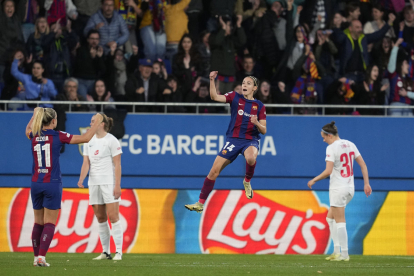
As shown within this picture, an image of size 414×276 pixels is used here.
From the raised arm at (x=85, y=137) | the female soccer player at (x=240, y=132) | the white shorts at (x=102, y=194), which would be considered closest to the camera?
the raised arm at (x=85, y=137)

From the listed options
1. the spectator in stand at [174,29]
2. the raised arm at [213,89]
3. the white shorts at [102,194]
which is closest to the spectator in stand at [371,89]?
the spectator in stand at [174,29]

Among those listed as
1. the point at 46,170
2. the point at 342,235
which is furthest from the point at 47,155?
the point at 342,235

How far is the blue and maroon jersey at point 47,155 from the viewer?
319 inches

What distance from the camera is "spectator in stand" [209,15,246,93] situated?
1375 centimetres

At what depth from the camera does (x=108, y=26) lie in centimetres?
1390

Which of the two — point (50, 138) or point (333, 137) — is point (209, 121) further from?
point (50, 138)

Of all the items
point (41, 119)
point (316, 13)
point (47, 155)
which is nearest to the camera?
point (41, 119)

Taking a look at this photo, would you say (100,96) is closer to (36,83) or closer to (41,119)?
(36,83)

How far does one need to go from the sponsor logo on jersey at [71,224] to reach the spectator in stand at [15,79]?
6.48 ft

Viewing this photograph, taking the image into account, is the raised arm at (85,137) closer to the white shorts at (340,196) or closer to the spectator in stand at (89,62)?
the white shorts at (340,196)

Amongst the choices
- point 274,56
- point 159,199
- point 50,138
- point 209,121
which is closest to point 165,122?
point 209,121

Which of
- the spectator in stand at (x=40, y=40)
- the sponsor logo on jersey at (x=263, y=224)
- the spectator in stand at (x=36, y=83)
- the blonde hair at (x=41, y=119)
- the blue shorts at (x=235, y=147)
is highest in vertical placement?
the spectator in stand at (x=40, y=40)

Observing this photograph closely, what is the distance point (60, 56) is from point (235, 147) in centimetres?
585

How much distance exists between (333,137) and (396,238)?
146 inches
